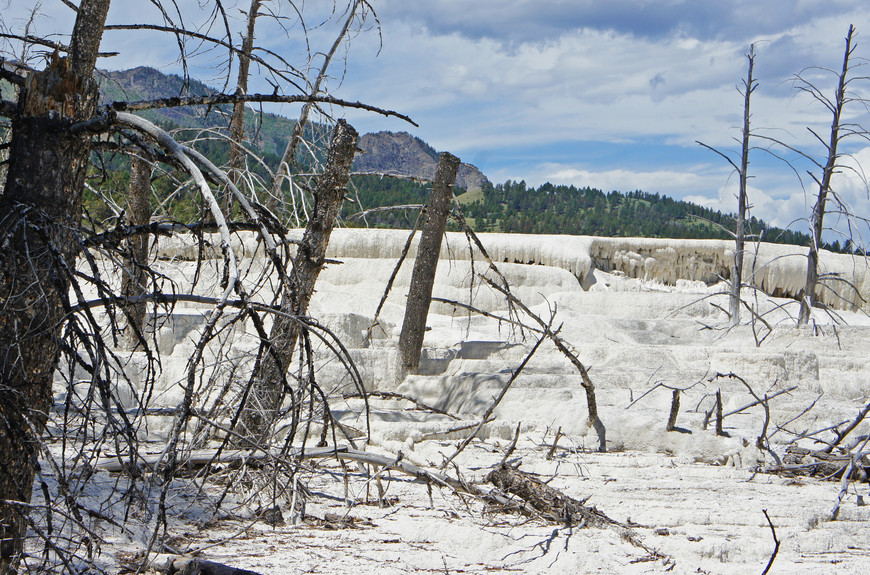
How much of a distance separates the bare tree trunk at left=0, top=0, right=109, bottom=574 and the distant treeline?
3699 cm

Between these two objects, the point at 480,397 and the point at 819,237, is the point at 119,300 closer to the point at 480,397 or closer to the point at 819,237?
the point at 480,397

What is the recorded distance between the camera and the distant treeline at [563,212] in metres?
47.2

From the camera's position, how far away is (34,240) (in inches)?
107

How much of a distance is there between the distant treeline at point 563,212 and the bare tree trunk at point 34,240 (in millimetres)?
36986

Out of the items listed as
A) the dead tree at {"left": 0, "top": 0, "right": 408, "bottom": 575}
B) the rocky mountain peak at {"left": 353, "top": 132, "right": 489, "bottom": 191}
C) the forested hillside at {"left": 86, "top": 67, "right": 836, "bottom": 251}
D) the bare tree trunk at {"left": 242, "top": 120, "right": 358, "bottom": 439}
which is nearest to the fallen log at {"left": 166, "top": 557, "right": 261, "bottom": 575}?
the dead tree at {"left": 0, "top": 0, "right": 408, "bottom": 575}

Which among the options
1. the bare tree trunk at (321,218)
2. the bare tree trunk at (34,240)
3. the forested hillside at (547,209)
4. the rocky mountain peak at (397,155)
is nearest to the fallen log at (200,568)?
the bare tree trunk at (34,240)

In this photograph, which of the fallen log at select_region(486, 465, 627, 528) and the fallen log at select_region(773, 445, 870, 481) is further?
the fallen log at select_region(773, 445, 870, 481)

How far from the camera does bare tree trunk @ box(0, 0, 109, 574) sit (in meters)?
2.68

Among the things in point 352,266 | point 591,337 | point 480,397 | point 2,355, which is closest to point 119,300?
point 2,355

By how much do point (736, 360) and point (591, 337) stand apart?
141 inches

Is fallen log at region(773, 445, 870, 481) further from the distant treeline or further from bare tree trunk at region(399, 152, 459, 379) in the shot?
the distant treeline

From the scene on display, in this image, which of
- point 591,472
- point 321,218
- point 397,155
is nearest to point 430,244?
point 321,218

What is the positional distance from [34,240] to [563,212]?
211 ft

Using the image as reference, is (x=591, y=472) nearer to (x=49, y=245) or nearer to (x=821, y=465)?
(x=821, y=465)
